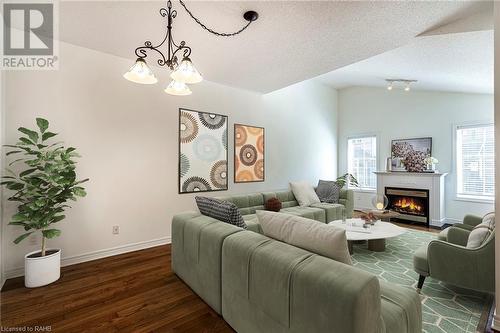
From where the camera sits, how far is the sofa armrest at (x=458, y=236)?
2455 millimetres

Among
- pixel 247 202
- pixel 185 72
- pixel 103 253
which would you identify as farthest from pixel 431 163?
pixel 103 253

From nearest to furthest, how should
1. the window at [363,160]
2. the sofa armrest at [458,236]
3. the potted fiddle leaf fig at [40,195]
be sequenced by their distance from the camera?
1. the potted fiddle leaf fig at [40,195]
2. the sofa armrest at [458,236]
3. the window at [363,160]

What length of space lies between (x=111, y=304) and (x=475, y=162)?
6489 mm

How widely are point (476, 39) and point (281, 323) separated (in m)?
3.42

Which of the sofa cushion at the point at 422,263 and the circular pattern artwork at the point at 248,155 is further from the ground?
the circular pattern artwork at the point at 248,155

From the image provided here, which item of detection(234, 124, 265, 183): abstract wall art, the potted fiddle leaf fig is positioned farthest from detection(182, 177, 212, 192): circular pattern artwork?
the potted fiddle leaf fig

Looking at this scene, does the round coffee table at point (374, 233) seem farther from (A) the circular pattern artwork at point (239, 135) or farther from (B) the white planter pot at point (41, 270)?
(B) the white planter pot at point (41, 270)

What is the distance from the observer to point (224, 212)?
2221mm

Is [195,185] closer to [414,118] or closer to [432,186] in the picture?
[432,186]

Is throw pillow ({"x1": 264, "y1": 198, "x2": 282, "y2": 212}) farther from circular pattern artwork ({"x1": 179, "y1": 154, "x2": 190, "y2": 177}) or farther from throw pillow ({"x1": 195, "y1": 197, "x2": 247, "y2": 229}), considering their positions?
throw pillow ({"x1": 195, "y1": 197, "x2": 247, "y2": 229})

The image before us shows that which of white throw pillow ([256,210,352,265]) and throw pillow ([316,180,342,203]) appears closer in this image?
white throw pillow ([256,210,352,265])

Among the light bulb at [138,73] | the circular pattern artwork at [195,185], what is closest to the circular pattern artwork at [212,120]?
the circular pattern artwork at [195,185]

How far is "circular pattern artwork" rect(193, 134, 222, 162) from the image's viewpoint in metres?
4.00

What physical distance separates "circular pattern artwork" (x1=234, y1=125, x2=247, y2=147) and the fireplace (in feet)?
12.4
